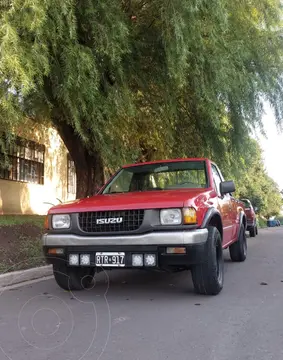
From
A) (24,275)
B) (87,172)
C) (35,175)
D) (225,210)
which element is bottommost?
(24,275)

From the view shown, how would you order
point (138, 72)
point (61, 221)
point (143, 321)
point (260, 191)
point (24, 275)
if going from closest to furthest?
point (143, 321)
point (61, 221)
point (24, 275)
point (138, 72)
point (260, 191)

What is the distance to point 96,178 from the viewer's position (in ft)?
38.1

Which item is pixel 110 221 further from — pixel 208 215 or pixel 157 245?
pixel 208 215

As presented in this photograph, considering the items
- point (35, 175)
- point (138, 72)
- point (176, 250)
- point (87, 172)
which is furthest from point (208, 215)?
point (35, 175)

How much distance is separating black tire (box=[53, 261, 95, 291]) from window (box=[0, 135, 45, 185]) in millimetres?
9517

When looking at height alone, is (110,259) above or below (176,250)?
below

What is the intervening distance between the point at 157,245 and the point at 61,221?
4.42 ft

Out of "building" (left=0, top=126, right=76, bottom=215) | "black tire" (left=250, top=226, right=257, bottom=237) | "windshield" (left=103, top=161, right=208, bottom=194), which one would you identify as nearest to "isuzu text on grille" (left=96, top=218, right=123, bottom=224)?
"windshield" (left=103, top=161, right=208, bottom=194)

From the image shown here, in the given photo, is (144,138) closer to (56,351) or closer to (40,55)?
(40,55)

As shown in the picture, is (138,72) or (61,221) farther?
(138,72)

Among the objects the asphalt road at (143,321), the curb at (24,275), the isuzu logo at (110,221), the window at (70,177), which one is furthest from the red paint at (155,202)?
the window at (70,177)

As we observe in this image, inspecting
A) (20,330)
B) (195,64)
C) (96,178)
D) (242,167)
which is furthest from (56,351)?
(242,167)

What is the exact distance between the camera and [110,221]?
5.16 meters

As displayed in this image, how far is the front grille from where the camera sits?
16.6 ft
